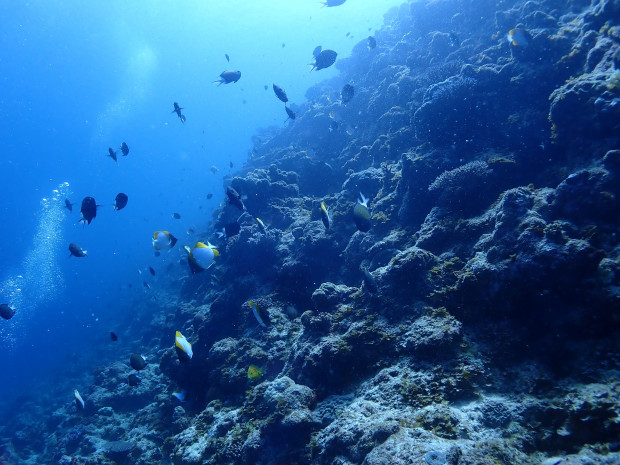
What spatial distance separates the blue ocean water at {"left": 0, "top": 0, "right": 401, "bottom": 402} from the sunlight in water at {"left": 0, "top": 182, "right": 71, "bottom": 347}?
0.44 metres

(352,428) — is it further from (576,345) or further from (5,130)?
(5,130)

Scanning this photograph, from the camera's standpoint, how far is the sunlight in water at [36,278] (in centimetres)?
5674

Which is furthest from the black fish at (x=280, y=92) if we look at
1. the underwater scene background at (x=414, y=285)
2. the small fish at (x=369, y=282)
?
the small fish at (x=369, y=282)

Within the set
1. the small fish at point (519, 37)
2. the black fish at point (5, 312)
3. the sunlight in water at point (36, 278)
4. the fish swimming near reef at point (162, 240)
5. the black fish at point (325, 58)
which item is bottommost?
the fish swimming near reef at point (162, 240)

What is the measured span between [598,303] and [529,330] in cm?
78

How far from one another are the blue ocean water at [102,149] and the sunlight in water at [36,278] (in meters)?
0.44

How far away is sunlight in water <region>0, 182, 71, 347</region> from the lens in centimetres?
5674

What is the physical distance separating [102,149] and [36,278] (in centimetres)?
7061

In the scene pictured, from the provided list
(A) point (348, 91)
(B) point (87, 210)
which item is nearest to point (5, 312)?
(B) point (87, 210)

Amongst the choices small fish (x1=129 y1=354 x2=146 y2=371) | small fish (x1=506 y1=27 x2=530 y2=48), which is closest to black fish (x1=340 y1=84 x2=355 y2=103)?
small fish (x1=506 y1=27 x2=530 y2=48)

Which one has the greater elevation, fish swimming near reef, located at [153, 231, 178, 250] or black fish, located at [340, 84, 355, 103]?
black fish, located at [340, 84, 355, 103]

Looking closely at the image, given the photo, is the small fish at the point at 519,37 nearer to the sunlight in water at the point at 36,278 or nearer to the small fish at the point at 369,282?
the small fish at the point at 369,282

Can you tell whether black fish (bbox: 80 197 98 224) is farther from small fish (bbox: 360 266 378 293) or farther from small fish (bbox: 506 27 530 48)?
small fish (bbox: 506 27 530 48)

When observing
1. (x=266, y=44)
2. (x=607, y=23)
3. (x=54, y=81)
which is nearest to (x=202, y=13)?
(x=54, y=81)
